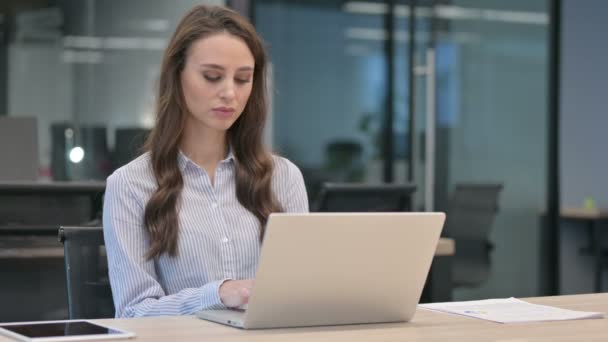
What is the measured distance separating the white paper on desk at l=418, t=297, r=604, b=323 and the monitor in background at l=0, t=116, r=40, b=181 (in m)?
2.42

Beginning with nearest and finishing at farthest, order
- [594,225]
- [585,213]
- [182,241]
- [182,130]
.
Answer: [182,241] → [182,130] → [585,213] → [594,225]

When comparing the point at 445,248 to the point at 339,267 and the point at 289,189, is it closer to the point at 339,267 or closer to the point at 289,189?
the point at 289,189

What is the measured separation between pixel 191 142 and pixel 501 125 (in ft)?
13.7

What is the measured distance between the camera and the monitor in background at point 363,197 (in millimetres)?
3879

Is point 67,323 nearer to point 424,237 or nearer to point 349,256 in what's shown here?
point 349,256

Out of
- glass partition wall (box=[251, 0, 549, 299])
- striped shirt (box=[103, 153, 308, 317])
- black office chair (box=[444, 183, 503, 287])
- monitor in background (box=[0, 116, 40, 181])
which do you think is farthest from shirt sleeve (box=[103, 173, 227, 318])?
glass partition wall (box=[251, 0, 549, 299])

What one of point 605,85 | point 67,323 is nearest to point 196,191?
point 67,323

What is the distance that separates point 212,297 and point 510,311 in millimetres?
609

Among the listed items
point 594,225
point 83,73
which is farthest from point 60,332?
point 594,225

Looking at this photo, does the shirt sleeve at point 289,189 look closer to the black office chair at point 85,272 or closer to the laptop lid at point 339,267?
the black office chair at point 85,272

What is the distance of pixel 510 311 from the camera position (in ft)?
7.06

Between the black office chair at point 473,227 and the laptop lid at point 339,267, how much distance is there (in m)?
3.61

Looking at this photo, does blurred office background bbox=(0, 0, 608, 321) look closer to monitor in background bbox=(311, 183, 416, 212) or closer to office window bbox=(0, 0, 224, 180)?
office window bbox=(0, 0, 224, 180)

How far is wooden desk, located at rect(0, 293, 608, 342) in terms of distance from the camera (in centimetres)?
176
